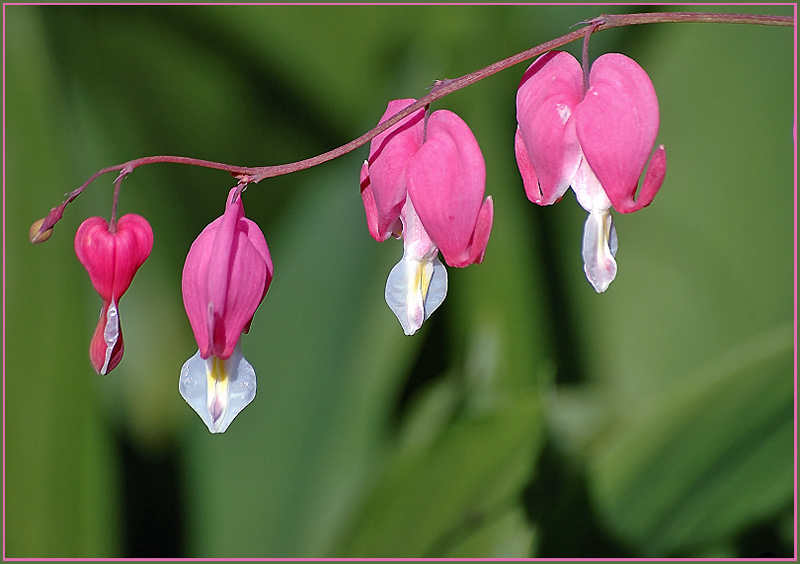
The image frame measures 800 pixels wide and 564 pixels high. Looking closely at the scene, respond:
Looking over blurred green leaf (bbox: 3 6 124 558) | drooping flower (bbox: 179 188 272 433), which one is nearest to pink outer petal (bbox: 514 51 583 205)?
drooping flower (bbox: 179 188 272 433)

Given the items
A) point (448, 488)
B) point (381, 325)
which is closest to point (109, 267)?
point (448, 488)

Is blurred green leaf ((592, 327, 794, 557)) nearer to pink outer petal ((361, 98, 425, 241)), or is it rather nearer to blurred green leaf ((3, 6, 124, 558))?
pink outer petal ((361, 98, 425, 241))

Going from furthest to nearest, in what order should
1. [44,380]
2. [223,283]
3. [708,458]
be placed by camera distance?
[44,380]
[708,458]
[223,283]

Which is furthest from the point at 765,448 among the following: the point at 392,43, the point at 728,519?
the point at 392,43

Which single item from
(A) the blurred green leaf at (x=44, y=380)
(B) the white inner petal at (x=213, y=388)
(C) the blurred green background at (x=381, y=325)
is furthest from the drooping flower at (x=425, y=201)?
(A) the blurred green leaf at (x=44, y=380)

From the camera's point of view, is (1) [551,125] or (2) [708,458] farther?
(2) [708,458]

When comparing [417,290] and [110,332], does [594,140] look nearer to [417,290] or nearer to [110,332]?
[417,290]
